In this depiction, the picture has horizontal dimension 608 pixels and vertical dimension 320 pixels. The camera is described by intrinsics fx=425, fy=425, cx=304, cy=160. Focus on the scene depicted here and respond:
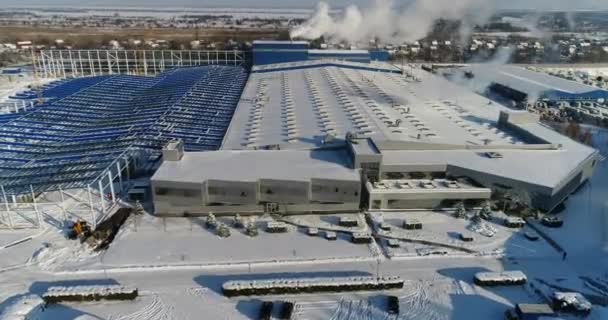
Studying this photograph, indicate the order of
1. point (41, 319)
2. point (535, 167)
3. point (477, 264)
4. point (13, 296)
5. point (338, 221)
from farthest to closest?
point (535, 167)
point (338, 221)
point (477, 264)
point (13, 296)
point (41, 319)

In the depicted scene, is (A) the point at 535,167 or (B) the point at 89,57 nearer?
(A) the point at 535,167

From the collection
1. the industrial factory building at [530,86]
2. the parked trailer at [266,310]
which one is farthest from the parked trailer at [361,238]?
the industrial factory building at [530,86]

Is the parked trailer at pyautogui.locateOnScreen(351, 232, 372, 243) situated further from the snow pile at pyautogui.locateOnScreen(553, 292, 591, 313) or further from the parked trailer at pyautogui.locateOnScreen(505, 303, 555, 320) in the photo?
the snow pile at pyautogui.locateOnScreen(553, 292, 591, 313)

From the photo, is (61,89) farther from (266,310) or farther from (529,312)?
(529,312)

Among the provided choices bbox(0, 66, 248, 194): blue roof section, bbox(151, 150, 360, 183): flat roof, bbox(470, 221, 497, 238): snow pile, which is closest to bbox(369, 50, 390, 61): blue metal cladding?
bbox(0, 66, 248, 194): blue roof section

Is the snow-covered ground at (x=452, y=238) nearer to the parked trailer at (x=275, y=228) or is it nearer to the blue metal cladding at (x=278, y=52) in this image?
the parked trailer at (x=275, y=228)

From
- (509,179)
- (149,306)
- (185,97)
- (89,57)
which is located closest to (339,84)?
(185,97)

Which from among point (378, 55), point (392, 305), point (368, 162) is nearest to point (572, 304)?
point (392, 305)

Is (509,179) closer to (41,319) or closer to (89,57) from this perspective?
(41,319)
